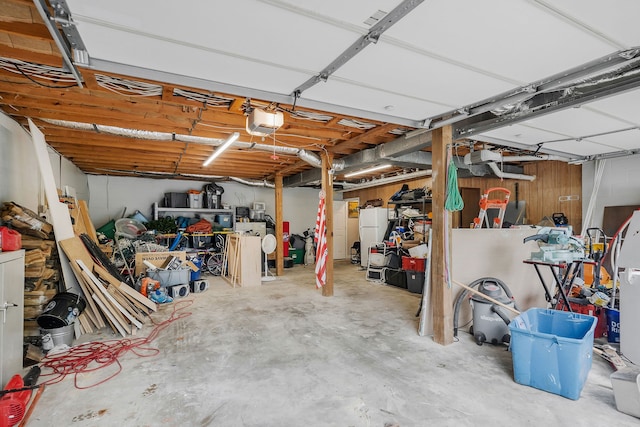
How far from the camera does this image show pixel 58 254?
3.70 metres

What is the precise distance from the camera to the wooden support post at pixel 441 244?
3.45 m

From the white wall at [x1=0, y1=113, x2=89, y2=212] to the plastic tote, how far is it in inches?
206

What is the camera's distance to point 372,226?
8281mm

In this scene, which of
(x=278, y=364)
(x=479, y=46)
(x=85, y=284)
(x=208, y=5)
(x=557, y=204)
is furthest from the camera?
(x=557, y=204)

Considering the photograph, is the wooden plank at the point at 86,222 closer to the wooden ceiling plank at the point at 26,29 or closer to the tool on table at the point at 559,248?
the wooden ceiling plank at the point at 26,29

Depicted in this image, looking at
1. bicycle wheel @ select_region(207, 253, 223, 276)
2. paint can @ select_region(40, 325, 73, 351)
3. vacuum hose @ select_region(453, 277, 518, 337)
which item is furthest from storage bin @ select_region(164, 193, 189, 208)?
vacuum hose @ select_region(453, 277, 518, 337)

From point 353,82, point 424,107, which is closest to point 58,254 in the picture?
point 353,82

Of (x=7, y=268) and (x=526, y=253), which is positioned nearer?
(x=7, y=268)

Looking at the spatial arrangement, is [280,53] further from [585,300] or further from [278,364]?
[585,300]

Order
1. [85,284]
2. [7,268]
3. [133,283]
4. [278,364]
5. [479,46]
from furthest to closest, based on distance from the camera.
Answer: [133,283], [85,284], [278,364], [7,268], [479,46]

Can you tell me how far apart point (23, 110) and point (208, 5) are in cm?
357

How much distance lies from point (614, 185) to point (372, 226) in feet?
15.6

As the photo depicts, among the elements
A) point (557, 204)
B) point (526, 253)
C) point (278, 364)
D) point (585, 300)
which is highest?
point (557, 204)

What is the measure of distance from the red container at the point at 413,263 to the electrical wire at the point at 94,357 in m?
4.28
